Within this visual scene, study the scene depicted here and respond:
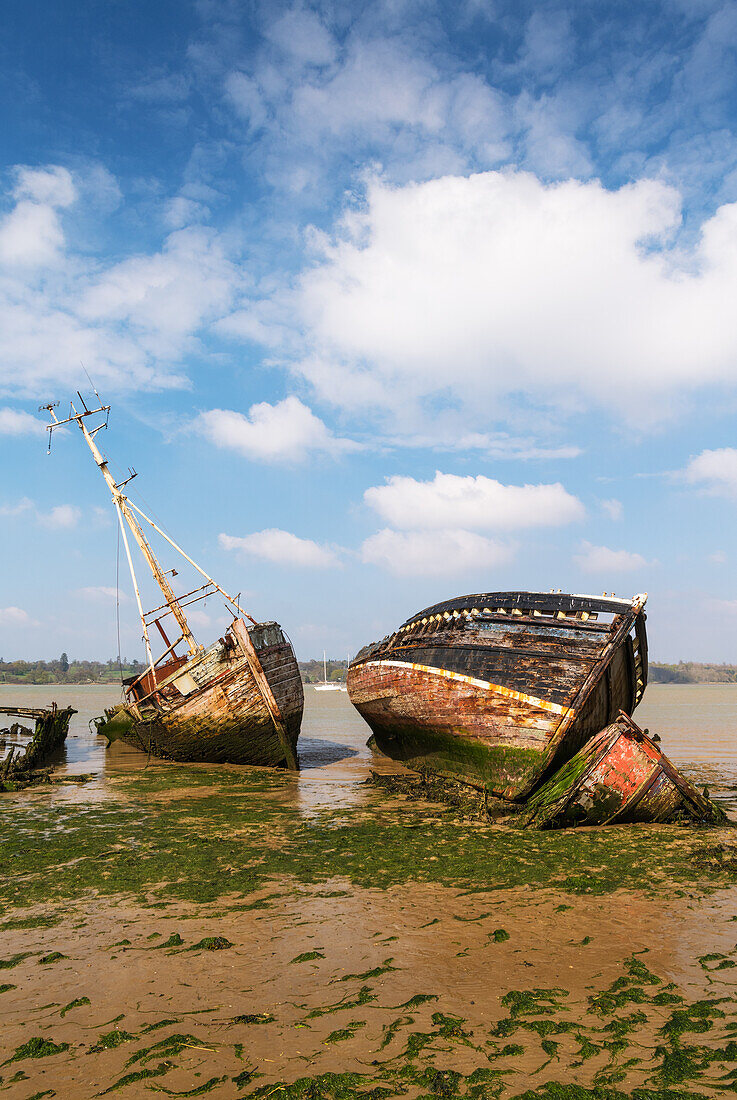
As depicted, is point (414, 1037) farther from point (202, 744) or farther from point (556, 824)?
point (202, 744)

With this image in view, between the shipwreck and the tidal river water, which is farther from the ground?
the shipwreck

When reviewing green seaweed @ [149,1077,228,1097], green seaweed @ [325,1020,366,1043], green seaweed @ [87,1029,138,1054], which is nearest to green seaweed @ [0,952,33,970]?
green seaweed @ [87,1029,138,1054]

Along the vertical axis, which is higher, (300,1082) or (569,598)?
(569,598)

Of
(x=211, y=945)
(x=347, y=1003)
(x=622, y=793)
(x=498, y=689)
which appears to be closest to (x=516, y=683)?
(x=498, y=689)

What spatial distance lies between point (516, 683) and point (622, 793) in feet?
8.51

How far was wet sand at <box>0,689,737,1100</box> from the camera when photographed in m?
3.91

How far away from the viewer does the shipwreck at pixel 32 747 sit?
587 inches

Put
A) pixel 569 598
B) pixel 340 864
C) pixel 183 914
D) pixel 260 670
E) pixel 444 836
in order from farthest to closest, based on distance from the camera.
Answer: pixel 260 670
pixel 569 598
pixel 444 836
pixel 340 864
pixel 183 914

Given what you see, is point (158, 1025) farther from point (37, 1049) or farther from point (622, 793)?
point (622, 793)

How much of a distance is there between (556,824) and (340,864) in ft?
12.2

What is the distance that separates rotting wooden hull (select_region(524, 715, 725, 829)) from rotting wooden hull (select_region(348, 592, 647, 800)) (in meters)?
1.13

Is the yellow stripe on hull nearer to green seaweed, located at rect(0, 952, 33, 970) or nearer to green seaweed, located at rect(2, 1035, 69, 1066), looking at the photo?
green seaweed, located at rect(0, 952, 33, 970)

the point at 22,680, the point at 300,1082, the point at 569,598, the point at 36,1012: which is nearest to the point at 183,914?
the point at 36,1012

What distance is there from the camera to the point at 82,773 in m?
16.9
